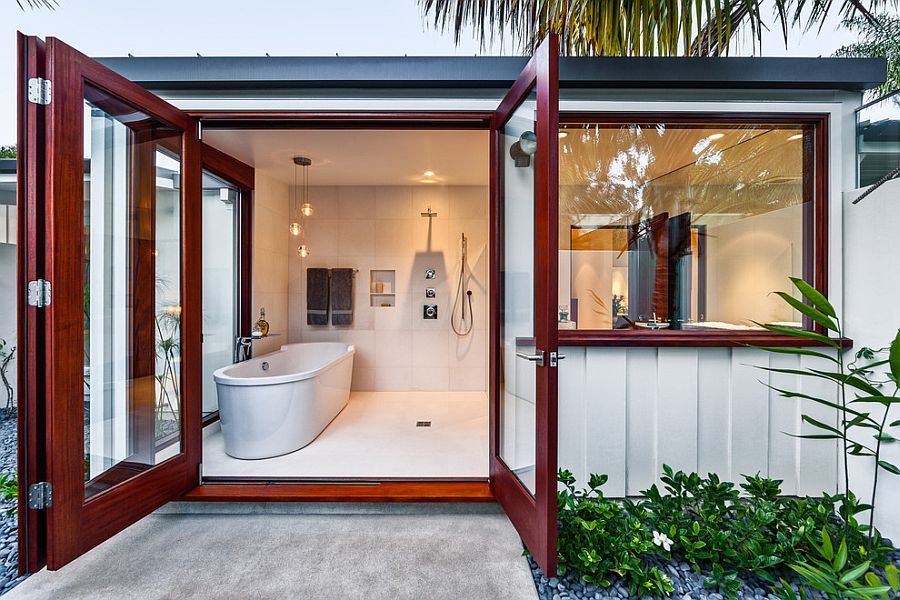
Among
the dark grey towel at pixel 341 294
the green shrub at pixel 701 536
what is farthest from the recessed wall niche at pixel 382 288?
the green shrub at pixel 701 536

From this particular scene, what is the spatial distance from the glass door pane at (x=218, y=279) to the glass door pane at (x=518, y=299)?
8.28 ft

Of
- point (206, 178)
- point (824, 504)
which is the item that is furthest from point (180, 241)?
point (824, 504)

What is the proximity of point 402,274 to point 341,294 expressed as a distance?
0.73 meters

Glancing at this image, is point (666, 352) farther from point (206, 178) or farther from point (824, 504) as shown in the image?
point (206, 178)

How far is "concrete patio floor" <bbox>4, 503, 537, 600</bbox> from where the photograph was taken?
5.55 feet

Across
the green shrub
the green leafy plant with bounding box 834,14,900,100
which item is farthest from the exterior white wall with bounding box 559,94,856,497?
the green leafy plant with bounding box 834,14,900,100

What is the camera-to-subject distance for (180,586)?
1.71 meters

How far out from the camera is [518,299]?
202cm

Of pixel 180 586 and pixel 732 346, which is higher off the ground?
pixel 732 346

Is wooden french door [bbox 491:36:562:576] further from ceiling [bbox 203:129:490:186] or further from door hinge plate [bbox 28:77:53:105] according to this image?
door hinge plate [bbox 28:77:53:105]

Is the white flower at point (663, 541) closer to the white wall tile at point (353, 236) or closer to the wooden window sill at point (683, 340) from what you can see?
the wooden window sill at point (683, 340)

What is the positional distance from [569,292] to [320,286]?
3.27 meters

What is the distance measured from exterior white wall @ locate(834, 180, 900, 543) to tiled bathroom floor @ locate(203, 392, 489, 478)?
1.93 m

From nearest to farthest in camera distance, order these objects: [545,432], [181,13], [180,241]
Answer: [545,432], [180,241], [181,13]
